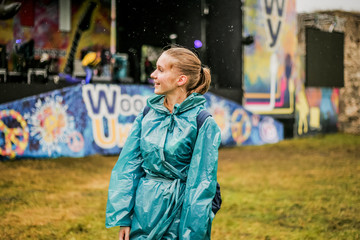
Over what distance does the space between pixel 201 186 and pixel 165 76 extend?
510mm

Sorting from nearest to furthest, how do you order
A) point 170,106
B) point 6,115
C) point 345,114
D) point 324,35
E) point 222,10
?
point 170,106
point 6,115
point 222,10
point 324,35
point 345,114

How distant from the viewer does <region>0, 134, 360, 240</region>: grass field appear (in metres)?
4.52

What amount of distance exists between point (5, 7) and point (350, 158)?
8.28 m

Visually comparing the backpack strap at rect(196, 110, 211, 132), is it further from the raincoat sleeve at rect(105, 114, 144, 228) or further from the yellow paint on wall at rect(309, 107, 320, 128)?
the yellow paint on wall at rect(309, 107, 320, 128)

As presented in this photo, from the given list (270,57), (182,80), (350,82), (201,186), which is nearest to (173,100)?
(182,80)

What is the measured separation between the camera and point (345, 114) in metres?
17.7

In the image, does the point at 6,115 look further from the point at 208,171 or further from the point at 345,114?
the point at 345,114

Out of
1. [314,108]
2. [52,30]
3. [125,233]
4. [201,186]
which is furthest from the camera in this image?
[314,108]

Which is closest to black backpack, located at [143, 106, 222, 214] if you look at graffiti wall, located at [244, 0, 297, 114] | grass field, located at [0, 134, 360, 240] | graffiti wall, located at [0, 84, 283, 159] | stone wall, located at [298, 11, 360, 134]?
grass field, located at [0, 134, 360, 240]

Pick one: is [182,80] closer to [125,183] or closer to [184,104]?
[184,104]

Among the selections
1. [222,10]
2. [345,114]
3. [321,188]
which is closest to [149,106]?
[321,188]

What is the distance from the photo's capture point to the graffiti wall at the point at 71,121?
340 inches

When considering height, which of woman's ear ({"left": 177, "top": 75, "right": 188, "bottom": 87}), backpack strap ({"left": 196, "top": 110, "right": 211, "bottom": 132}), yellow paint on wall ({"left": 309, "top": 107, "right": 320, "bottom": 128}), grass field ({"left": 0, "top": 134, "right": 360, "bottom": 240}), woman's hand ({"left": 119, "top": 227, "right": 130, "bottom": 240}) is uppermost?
woman's ear ({"left": 177, "top": 75, "right": 188, "bottom": 87})

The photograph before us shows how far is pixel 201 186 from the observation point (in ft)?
6.20
